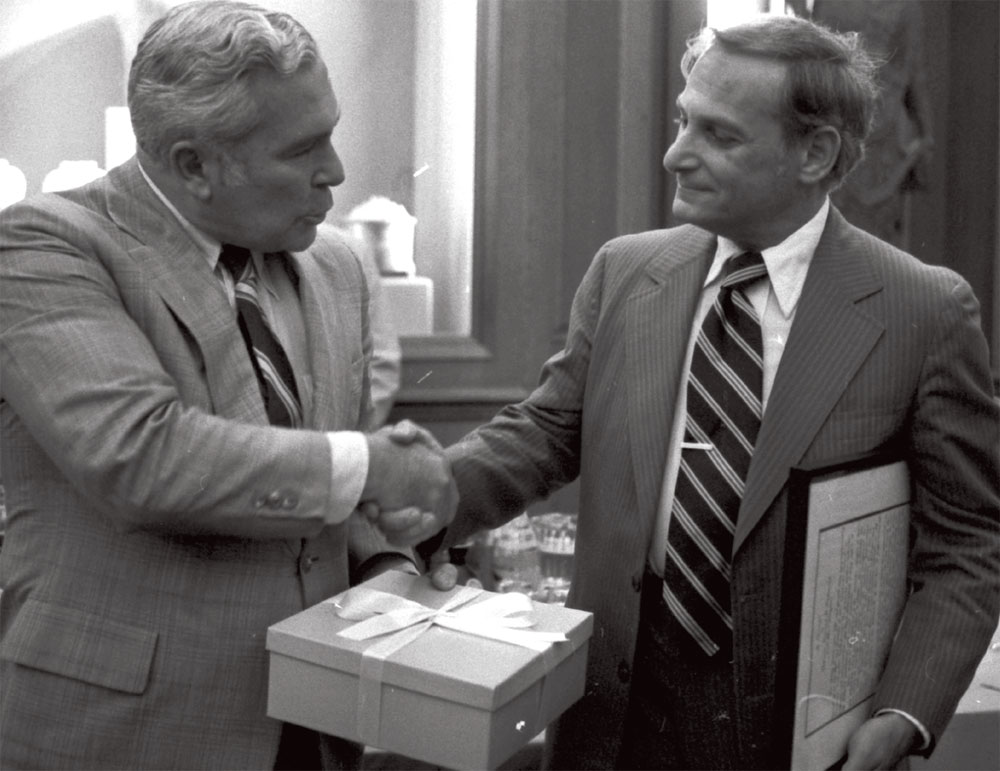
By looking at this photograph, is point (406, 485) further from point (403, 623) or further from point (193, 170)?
point (193, 170)

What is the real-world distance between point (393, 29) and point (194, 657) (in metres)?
2.01

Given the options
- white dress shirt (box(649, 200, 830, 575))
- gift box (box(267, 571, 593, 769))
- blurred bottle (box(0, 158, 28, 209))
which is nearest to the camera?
gift box (box(267, 571, 593, 769))

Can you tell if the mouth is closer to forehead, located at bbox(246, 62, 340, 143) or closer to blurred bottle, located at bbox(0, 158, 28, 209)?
forehead, located at bbox(246, 62, 340, 143)

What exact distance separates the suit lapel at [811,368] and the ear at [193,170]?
0.80 metres

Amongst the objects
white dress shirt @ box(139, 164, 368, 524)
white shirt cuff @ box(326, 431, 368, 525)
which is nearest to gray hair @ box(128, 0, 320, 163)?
white dress shirt @ box(139, 164, 368, 524)

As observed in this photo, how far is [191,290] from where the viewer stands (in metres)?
1.46

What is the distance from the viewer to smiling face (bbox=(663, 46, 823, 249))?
175 cm

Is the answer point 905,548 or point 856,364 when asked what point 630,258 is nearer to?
point 856,364

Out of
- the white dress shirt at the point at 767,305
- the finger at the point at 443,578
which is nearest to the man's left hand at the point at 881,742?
the white dress shirt at the point at 767,305

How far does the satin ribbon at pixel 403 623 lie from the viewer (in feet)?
4.30

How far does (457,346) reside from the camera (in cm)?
307

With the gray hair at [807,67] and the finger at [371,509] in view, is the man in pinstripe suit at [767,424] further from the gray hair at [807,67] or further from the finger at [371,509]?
the finger at [371,509]

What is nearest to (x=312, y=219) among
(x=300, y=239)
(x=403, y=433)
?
(x=300, y=239)

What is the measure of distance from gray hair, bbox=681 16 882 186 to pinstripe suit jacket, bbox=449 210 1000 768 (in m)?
0.15
